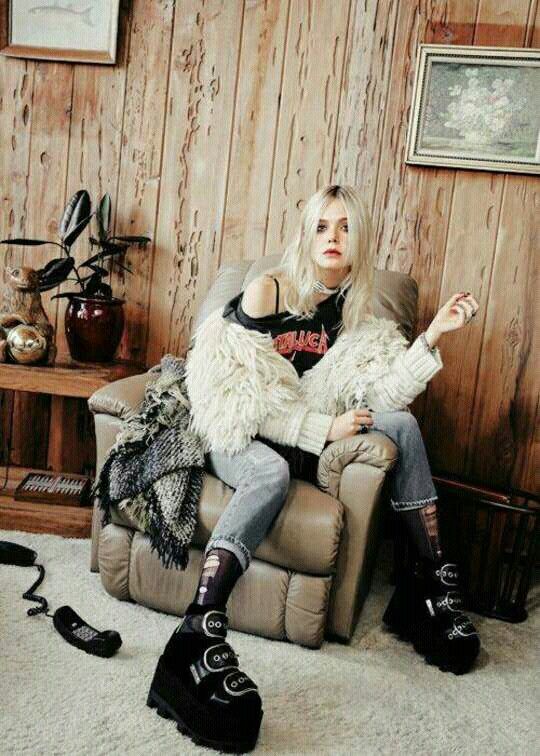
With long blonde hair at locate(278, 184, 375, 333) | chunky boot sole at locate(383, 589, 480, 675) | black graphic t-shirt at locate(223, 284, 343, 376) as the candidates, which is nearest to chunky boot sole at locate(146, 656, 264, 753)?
chunky boot sole at locate(383, 589, 480, 675)

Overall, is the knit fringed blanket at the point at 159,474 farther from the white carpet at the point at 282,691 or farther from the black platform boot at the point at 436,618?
the black platform boot at the point at 436,618

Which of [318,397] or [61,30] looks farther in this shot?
[61,30]

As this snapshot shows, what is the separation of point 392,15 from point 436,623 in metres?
1.91

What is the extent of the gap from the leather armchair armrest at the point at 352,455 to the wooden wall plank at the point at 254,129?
1076 mm

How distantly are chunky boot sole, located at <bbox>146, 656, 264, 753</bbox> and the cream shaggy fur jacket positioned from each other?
0.57m

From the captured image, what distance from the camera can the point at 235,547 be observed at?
1602mm

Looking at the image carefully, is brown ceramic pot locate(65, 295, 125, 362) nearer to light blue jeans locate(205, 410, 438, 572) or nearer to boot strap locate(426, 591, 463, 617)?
light blue jeans locate(205, 410, 438, 572)

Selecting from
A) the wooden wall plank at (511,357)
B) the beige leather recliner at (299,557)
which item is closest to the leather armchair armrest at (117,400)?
the beige leather recliner at (299,557)

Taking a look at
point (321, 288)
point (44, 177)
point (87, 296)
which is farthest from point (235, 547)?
point (44, 177)

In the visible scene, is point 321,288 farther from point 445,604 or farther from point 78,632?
point 78,632

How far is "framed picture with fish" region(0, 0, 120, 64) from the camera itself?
2.57 m

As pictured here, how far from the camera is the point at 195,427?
188 cm

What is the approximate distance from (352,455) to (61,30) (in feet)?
6.19

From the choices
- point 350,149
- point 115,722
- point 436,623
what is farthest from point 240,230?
point 115,722
